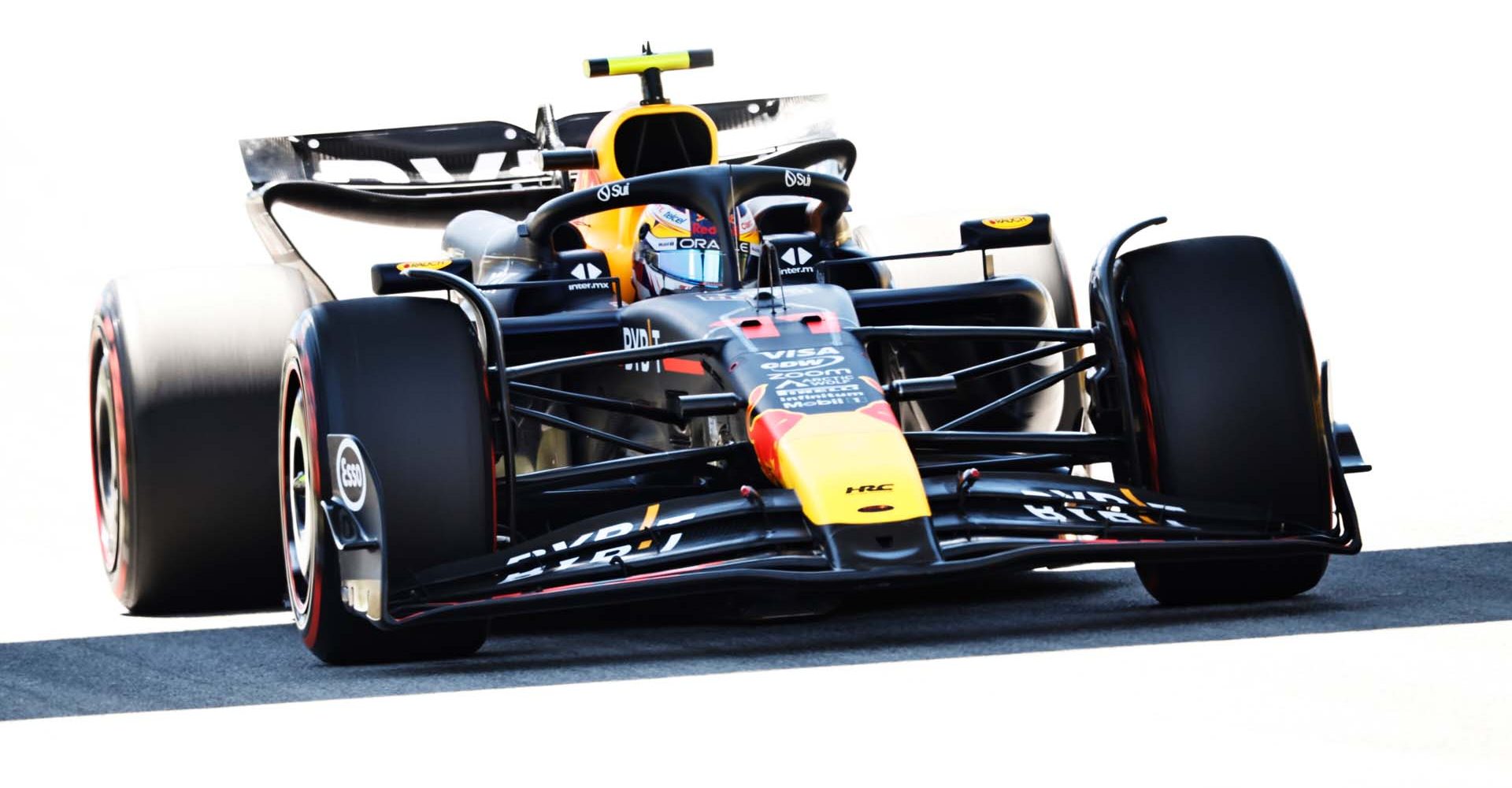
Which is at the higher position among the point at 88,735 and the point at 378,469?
the point at 378,469

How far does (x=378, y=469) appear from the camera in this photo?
6238 mm

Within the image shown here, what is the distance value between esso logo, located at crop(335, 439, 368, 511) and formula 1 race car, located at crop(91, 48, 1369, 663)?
2 cm

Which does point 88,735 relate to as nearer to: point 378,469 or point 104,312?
point 378,469

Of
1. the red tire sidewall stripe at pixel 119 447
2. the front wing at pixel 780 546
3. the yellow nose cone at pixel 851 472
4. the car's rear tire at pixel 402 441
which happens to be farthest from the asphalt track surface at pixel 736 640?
the red tire sidewall stripe at pixel 119 447

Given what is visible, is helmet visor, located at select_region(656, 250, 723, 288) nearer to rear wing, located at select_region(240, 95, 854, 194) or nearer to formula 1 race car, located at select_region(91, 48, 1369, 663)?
formula 1 race car, located at select_region(91, 48, 1369, 663)

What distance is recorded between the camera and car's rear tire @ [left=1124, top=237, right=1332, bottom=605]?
266 inches

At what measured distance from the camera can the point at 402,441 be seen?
629 centimetres

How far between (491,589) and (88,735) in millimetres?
1218

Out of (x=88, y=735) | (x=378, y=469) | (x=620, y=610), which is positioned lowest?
(x=620, y=610)

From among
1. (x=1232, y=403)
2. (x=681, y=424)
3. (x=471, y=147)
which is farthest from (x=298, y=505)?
(x=471, y=147)

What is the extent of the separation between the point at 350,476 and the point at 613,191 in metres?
2.03

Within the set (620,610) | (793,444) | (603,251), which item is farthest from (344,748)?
(603,251)

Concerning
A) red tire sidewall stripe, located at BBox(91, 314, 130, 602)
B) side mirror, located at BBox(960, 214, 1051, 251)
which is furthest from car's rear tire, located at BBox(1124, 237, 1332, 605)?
red tire sidewall stripe, located at BBox(91, 314, 130, 602)

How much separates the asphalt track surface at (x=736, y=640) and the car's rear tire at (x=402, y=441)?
0.39 ft
